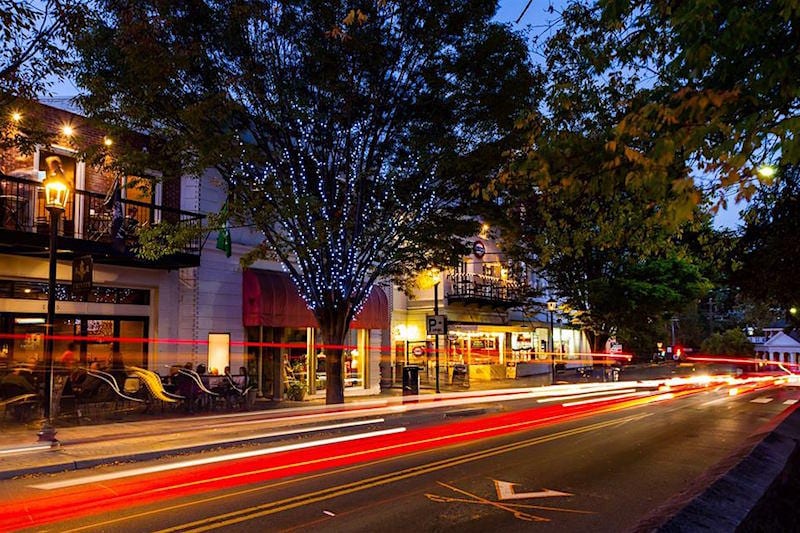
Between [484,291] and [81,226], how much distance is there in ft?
77.7

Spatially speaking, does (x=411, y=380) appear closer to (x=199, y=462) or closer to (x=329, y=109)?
(x=329, y=109)

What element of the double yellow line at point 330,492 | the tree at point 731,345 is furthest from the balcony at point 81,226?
the tree at point 731,345

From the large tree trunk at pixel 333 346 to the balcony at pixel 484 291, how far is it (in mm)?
16261

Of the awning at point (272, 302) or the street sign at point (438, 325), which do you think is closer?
the awning at point (272, 302)

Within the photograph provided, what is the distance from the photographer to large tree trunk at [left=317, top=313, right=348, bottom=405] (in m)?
16.9

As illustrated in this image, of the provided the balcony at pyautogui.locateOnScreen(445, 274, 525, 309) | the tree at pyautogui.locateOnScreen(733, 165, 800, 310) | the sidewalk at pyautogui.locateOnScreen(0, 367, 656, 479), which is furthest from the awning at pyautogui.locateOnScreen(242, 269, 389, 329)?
the balcony at pyautogui.locateOnScreen(445, 274, 525, 309)

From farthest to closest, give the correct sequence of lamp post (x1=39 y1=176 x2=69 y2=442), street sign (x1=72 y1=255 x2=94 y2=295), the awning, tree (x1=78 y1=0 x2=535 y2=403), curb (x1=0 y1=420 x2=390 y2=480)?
the awning, tree (x1=78 y1=0 x2=535 y2=403), street sign (x1=72 y1=255 x2=94 y2=295), lamp post (x1=39 y1=176 x2=69 y2=442), curb (x1=0 y1=420 x2=390 y2=480)

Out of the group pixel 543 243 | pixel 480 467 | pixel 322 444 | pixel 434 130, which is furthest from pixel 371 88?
pixel 480 467

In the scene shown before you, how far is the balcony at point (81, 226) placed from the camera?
15133 millimetres

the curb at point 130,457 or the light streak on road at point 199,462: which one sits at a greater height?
the curb at point 130,457

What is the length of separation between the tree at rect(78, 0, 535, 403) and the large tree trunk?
42 millimetres

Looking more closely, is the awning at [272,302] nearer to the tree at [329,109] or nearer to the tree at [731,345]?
the tree at [329,109]

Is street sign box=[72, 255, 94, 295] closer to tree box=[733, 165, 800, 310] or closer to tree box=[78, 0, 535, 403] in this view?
tree box=[78, 0, 535, 403]

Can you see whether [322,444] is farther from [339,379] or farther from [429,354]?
[429,354]
